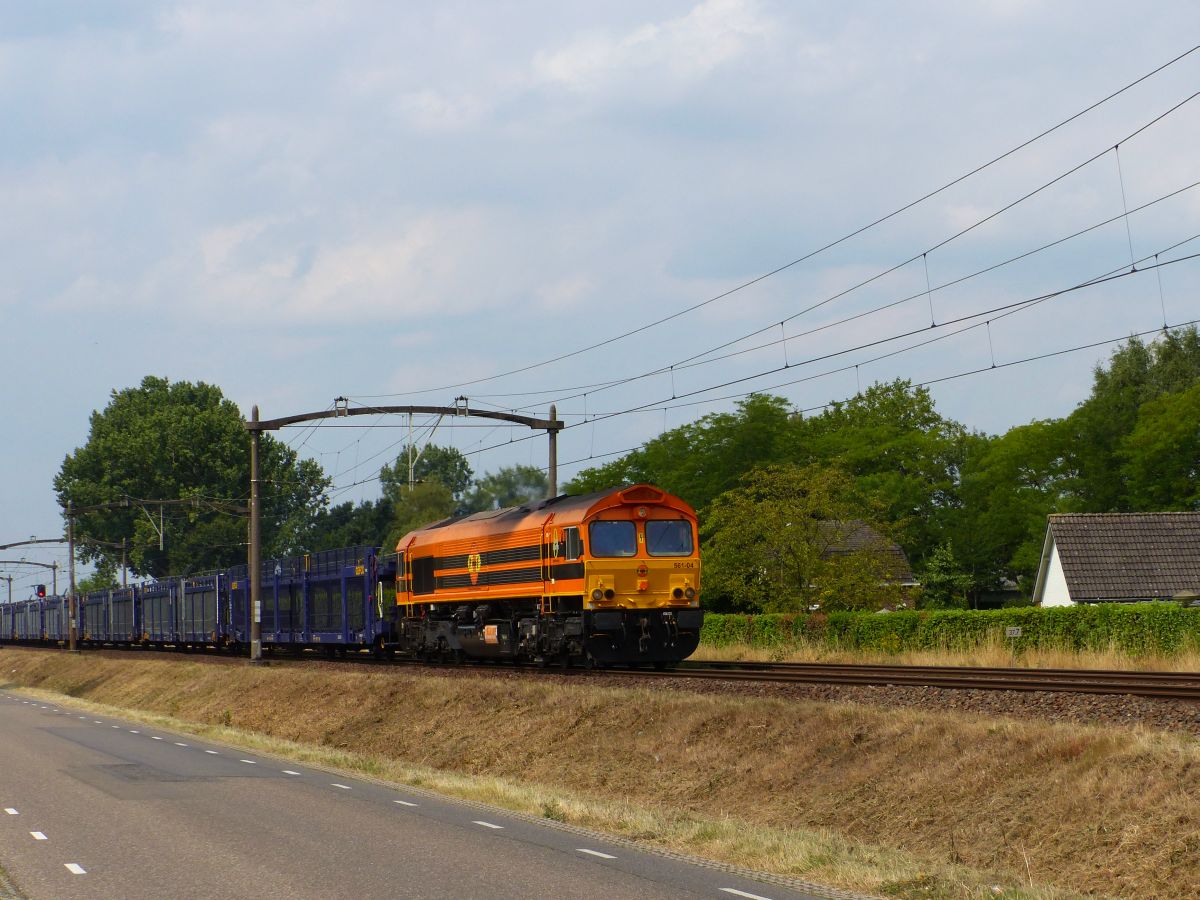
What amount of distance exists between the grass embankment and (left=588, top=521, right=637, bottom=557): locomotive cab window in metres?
3.63

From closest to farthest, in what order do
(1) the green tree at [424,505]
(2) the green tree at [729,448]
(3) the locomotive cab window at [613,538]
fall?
1. (3) the locomotive cab window at [613,538]
2. (2) the green tree at [729,448]
3. (1) the green tree at [424,505]

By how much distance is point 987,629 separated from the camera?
33.4 metres

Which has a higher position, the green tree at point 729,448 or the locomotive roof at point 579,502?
the green tree at point 729,448

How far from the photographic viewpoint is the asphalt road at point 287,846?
39.0 feet

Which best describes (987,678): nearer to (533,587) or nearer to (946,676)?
(946,676)

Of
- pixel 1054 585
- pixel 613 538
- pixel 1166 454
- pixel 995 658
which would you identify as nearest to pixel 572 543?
pixel 613 538

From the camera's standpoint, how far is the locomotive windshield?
1235 inches

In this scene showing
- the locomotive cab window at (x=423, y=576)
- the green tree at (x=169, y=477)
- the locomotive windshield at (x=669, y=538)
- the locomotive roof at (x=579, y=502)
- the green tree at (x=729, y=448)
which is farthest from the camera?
the green tree at (x=169, y=477)

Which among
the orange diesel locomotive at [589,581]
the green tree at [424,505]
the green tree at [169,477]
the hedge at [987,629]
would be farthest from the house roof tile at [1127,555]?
the green tree at [169,477]

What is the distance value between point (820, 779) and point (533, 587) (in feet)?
48.3

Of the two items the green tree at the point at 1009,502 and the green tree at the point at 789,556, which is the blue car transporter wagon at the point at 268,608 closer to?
the green tree at the point at 789,556

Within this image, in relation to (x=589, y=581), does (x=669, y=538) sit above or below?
above

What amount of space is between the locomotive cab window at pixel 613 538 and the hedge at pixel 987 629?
27.6 feet

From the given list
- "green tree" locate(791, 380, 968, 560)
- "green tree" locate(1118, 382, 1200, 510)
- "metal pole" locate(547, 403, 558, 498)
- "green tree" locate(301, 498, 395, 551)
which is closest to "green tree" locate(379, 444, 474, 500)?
"green tree" locate(301, 498, 395, 551)
